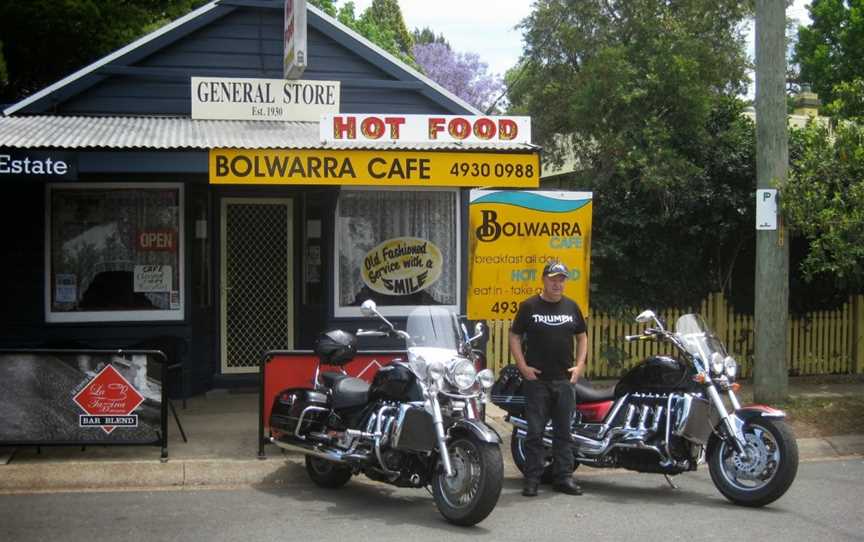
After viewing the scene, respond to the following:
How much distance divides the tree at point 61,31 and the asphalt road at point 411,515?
33.6ft

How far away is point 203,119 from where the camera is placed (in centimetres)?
1112

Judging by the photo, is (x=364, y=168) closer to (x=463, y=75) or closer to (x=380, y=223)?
(x=380, y=223)

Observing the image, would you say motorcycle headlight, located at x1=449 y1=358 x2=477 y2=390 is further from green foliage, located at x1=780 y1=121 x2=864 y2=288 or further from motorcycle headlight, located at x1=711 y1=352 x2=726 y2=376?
green foliage, located at x1=780 y1=121 x2=864 y2=288

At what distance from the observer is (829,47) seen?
27.7m

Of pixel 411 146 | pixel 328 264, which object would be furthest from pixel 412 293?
pixel 411 146

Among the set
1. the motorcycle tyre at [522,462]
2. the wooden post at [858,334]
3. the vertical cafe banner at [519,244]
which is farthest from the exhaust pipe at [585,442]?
the wooden post at [858,334]

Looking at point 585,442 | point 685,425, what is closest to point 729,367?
point 685,425

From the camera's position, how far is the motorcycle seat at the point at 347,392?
714 centimetres

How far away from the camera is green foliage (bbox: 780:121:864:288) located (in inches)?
387

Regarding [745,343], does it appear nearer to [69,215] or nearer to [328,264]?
[328,264]

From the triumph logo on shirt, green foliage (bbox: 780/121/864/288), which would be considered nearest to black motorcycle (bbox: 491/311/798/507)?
the triumph logo on shirt

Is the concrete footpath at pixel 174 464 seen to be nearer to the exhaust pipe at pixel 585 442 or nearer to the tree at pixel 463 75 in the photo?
the exhaust pipe at pixel 585 442

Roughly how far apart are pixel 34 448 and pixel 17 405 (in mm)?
581

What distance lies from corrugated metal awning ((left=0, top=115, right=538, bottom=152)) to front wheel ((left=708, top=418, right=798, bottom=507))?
134 inches
